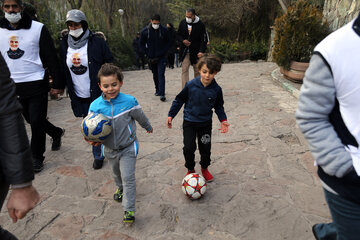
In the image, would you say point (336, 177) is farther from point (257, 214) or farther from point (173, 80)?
point (173, 80)

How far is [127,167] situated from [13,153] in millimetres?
1505

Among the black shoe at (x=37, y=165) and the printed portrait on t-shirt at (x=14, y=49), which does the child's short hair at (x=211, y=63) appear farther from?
the black shoe at (x=37, y=165)

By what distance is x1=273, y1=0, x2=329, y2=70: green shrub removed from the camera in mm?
7898

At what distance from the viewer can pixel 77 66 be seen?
3961 mm

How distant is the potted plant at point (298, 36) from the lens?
7.91m

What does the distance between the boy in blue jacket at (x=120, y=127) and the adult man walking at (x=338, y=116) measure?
6.01 feet

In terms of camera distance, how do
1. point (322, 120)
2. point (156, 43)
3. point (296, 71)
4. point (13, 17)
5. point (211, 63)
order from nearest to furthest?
point (322, 120) → point (211, 63) → point (13, 17) → point (156, 43) → point (296, 71)

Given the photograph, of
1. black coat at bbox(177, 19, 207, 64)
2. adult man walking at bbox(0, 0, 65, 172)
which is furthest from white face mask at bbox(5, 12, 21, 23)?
black coat at bbox(177, 19, 207, 64)

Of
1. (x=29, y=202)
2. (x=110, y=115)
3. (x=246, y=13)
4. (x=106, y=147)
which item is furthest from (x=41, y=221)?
(x=246, y=13)

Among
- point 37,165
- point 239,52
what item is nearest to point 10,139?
point 37,165

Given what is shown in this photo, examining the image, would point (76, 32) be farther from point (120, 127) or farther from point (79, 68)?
point (120, 127)

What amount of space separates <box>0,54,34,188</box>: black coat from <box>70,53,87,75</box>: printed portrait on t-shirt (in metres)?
2.46

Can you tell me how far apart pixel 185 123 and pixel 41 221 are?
1.84 m

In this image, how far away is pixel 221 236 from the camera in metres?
2.80
